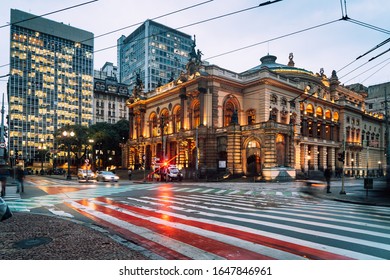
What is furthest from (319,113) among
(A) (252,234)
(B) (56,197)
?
(A) (252,234)

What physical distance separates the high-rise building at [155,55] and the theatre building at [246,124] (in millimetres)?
56954

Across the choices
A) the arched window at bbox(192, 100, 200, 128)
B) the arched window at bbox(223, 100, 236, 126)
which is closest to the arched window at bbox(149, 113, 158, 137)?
the arched window at bbox(192, 100, 200, 128)

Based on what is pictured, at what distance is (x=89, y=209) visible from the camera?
11477 mm

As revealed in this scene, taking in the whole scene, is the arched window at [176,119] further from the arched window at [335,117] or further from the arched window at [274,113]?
the arched window at [335,117]

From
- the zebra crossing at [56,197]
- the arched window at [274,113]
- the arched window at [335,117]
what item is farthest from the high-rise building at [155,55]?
the zebra crossing at [56,197]

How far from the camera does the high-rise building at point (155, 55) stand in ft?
383

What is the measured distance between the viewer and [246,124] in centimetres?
4606

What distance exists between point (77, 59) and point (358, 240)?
120 meters

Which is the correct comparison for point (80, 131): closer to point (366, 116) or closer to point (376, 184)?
point (376, 184)

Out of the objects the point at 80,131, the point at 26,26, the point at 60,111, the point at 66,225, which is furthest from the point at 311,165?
the point at 26,26

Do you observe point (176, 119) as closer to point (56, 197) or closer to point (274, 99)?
point (274, 99)

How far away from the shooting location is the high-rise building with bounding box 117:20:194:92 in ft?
383

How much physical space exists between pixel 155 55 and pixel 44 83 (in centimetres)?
4402

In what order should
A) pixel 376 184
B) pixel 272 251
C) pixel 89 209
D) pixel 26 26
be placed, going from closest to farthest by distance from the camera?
pixel 272 251 → pixel 89 209 → pixel 376 184 → pixel 26 26
